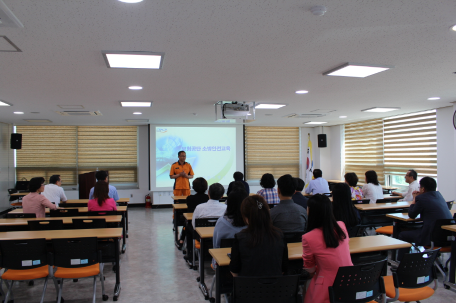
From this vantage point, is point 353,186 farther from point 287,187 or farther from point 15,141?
point 15,141

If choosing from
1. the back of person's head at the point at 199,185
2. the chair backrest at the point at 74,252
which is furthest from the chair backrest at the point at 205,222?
the chair backrest at the point at 74,252

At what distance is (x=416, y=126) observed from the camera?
8.81 m

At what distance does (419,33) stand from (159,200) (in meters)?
9.79

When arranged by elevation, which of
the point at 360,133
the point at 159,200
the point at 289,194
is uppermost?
the point at 360,133

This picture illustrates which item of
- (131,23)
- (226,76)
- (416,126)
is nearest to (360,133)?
(416,126)

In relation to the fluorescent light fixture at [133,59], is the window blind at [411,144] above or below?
below

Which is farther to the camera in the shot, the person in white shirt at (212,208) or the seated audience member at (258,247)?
the person in white shirt at (212,208)

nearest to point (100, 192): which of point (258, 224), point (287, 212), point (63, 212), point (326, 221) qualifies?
point (63, 212)

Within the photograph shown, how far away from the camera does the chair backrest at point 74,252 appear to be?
3.54 meters

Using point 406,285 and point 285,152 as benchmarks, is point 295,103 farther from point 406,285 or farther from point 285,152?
point 285,152

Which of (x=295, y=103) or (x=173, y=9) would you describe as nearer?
(x=173, y=9)

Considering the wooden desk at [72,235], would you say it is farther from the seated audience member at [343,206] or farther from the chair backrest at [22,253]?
the seated audience member at [343,206]

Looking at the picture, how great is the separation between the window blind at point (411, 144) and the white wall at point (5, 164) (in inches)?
468

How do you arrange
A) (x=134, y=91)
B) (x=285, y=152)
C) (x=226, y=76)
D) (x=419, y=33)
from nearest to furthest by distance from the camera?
(x=419, y=33)
(x=226, y=76)
(x=134, y=91)
(x=285, y=152)
